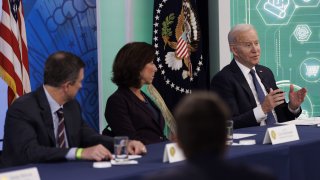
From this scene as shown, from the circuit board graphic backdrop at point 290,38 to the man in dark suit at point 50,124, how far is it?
335 centimetres

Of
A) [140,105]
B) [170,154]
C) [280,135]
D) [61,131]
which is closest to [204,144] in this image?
[170,154]

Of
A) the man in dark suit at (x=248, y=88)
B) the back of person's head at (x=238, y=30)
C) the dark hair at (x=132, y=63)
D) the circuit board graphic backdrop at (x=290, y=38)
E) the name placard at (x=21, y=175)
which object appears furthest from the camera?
the circuit board graphic backdrop at (x=290, y=38)

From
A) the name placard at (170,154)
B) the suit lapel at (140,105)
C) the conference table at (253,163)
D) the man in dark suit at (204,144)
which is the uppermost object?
the man in dark suit at (204,144)

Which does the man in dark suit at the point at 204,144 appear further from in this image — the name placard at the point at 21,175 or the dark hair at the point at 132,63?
the dark hair at the point at 132,63

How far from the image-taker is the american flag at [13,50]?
13.4 feet

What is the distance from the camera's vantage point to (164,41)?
5.24 metres

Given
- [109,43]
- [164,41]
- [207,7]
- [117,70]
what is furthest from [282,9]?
[117,70]

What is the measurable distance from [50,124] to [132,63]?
2.85ft

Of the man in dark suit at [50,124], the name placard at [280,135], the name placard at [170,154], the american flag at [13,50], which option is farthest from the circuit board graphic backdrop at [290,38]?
the name placard at [170,154]

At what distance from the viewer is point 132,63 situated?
353cm

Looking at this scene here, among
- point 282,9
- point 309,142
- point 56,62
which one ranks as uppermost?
point 282,9

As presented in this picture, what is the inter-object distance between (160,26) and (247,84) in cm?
130

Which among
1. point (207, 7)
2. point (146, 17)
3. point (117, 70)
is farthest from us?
point (207, 7)

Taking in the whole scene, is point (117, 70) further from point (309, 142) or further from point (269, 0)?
point (269, 0)
